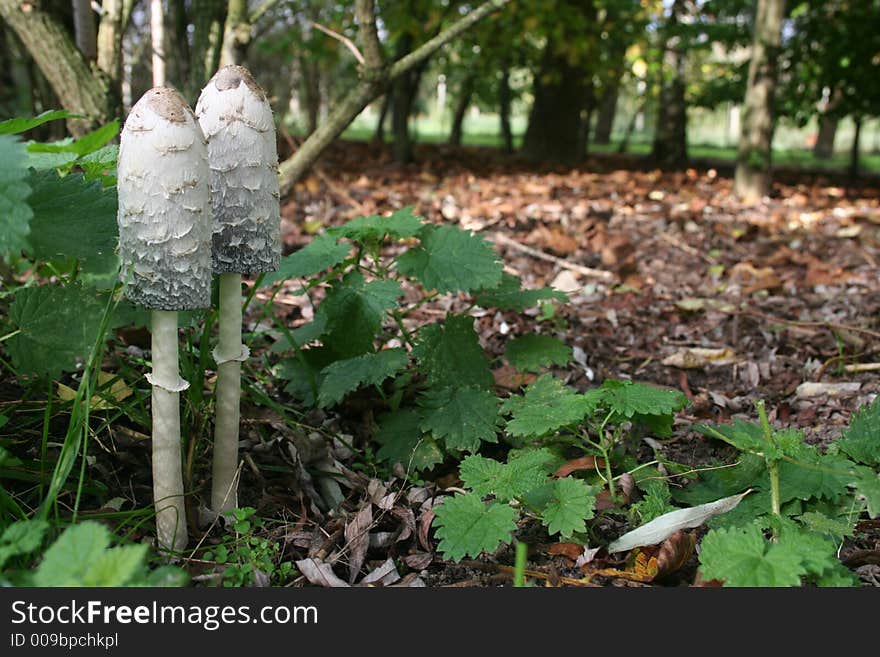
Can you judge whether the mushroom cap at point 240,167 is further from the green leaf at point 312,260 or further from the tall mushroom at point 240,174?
the green leaf at point 312,260

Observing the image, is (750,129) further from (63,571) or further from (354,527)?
(63,571)

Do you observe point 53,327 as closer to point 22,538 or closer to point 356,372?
point 22,538

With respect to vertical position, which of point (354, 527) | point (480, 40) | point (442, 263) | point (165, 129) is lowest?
point (354, 527)

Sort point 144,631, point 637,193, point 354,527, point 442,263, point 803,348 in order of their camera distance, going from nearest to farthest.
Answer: point 144,631 < point 354,527 < point 442,263 < point 803,348 < point 637,193

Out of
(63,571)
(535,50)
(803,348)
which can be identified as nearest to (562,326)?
(803,348)

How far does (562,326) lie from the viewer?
3.79 meters

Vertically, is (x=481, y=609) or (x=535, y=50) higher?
(x=535, y=50)

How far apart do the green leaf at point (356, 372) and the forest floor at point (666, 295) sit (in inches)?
11.4

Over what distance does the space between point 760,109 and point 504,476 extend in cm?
710

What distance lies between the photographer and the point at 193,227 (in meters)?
1.57

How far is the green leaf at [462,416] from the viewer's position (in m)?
2.29

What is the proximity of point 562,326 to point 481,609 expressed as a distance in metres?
2.37

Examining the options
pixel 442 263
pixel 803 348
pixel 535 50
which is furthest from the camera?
pixel 535 50

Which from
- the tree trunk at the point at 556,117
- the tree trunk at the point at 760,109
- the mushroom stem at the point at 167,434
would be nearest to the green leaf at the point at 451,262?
the mushroom stem at the point at 167,434
